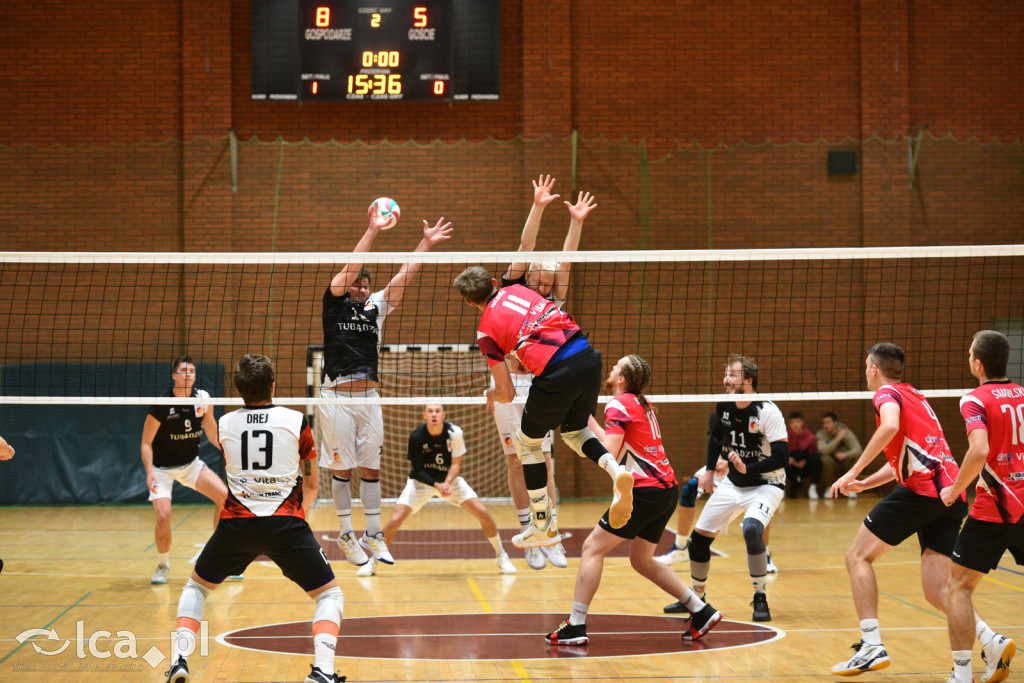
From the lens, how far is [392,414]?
1469cm

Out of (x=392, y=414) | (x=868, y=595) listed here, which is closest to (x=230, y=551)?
(x=868, y=595)

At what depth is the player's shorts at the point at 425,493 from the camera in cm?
923

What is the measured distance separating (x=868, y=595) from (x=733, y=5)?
12.3 meters

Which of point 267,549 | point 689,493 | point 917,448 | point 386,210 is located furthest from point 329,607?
Result: point 689,493

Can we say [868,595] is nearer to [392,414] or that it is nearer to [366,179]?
[392,414]

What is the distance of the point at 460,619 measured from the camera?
290 inches

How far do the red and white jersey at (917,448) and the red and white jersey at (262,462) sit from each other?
3.46m

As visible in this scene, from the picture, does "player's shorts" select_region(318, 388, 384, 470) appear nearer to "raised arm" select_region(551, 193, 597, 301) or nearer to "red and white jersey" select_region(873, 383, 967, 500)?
"raised arm" select_region(551, 193, 597, 301)

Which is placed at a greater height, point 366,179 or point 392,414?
point 366,179

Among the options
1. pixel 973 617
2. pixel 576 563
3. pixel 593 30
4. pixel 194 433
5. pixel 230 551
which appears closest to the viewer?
pixel 230 551

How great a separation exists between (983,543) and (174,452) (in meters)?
6.83

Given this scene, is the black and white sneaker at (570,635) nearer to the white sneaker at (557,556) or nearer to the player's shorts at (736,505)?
the player's shorts at (736,505)

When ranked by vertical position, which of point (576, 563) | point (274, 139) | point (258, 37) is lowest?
point (576, 563)

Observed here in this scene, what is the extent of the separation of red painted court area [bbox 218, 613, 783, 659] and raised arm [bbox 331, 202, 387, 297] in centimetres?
270
